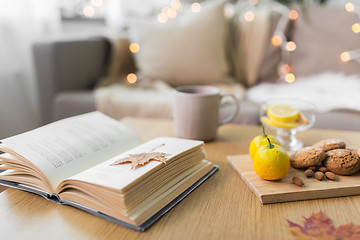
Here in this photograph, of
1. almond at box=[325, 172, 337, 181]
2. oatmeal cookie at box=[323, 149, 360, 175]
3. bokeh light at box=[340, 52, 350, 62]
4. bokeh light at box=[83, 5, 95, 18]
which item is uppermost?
bokeh light at box=[83, 5, 95, 18]

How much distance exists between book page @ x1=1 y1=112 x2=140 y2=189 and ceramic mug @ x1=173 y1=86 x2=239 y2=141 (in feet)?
0.42

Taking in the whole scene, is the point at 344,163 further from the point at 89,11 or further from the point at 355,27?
the point at 89,11

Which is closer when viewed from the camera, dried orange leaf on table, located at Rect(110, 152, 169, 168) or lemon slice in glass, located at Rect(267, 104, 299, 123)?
dried orange leaf on table, located at Rect(110, 152, 169, 168)

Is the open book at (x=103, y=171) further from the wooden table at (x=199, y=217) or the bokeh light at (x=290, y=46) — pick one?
the bokeh light at (x=290, y=46)

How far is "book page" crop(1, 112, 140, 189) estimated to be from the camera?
0.55 meters

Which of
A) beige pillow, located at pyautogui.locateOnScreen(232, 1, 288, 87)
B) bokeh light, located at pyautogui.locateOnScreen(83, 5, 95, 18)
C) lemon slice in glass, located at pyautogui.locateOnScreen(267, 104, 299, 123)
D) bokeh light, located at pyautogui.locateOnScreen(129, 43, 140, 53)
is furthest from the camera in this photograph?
bokeh light, located at pyautogui.locateOnScreen(83, 5, 95, 18)

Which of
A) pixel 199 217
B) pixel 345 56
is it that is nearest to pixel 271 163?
pixel 199 217

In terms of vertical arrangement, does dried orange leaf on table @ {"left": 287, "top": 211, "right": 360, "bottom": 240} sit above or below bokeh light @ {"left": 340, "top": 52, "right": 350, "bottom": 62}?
below

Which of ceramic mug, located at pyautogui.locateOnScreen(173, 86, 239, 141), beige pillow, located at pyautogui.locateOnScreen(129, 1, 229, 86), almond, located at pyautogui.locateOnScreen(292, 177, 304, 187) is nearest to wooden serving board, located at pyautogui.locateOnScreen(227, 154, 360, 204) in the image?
almond, located at pyautogui.locateOnScreen(292, 177, 304, 187)

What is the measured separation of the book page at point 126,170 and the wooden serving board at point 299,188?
0.45 ft

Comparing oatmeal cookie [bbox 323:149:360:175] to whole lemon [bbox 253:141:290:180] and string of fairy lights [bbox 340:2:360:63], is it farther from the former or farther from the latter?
string of fairy lights [bbox 340:2:360:63]

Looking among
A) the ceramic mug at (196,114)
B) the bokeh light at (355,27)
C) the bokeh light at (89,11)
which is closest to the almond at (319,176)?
the ceramic mug at (196,114)

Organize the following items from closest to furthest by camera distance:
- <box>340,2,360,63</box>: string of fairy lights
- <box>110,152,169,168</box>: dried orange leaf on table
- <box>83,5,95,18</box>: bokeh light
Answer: <box>110,152,169,168</box>: dried orange leaf on table < <box>340,2,360,63</box>: string of fairy lights < <box>83,5,95,18</box>: bokeh light

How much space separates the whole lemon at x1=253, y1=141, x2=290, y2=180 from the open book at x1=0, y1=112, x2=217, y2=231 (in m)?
0.11
